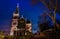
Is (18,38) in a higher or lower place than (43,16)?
lower

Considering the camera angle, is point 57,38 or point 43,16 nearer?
point 57,38

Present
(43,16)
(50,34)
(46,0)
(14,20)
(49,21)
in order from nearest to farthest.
Result: (50,34) → (46,0) → (49,21) → (43,16) → (14,20)

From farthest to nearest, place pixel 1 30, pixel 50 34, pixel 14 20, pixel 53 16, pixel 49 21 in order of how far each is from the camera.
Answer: pixel 14 20
pixel 1 30
pixel 49 21
pixel 53 16
pixel 50 34

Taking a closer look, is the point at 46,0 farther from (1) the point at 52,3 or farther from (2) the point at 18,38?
(2) the point at 18,38

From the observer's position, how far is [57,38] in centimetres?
683

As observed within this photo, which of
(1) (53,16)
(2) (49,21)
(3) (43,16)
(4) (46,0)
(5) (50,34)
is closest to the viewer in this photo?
(5) (50,34)

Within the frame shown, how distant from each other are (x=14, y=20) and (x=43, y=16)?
6406 millimetres

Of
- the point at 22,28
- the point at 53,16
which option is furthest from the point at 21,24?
the point at 53,16

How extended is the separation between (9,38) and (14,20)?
5449 mm

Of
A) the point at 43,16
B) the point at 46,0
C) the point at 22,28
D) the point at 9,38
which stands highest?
the point at 46,0

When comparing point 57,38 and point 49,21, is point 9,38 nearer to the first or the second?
point 49,21

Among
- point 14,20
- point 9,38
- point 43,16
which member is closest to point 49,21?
point 43,16

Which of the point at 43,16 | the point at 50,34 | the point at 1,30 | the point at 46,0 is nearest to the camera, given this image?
the point at 50,34

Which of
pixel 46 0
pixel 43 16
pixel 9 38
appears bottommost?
pixel 9 38
